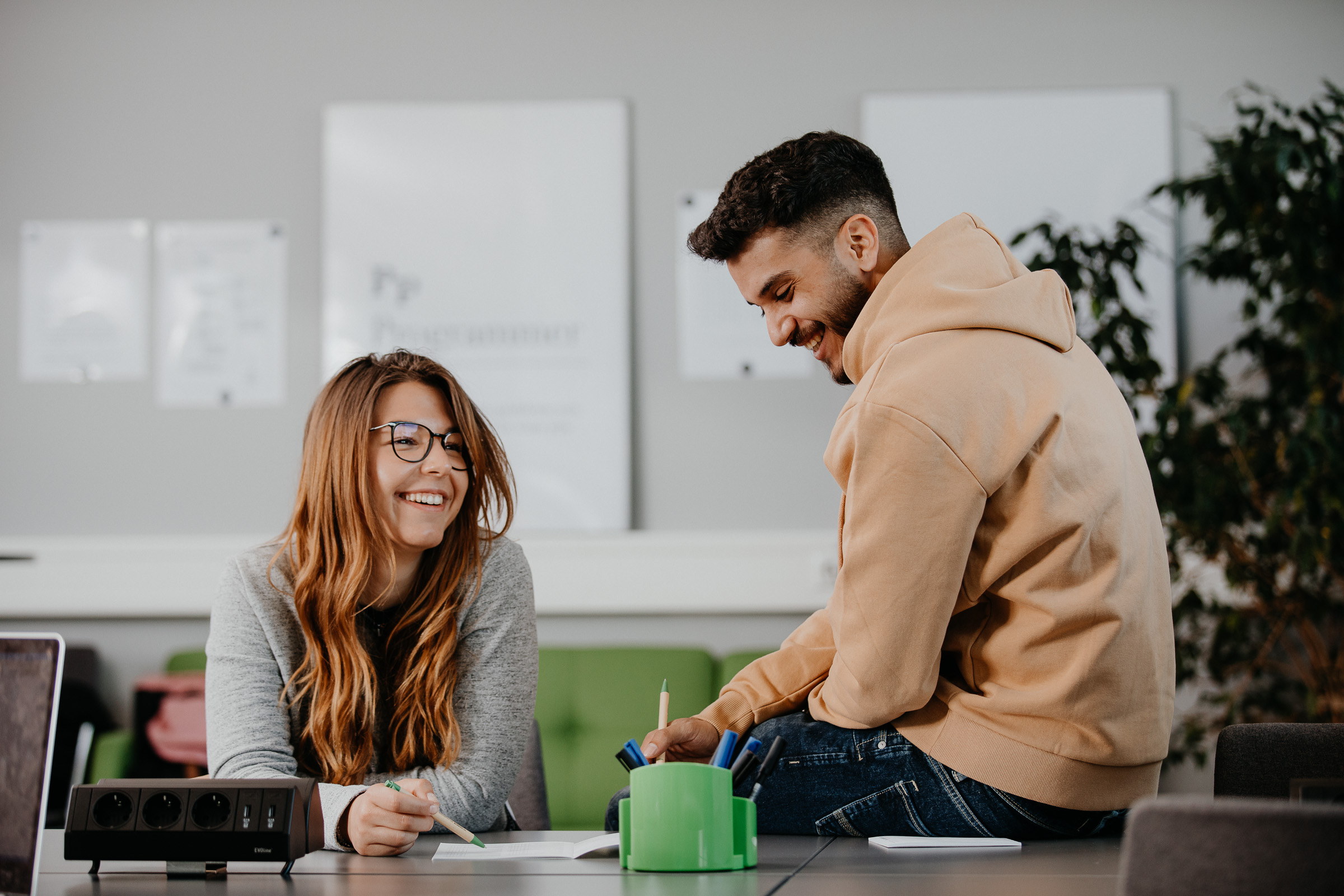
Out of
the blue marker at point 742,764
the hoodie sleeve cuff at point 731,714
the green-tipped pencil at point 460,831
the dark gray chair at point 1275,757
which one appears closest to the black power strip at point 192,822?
the green-tipped pencil at point 460,831

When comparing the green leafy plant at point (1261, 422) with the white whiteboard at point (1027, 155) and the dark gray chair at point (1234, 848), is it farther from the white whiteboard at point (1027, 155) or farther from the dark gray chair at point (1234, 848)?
the dark gray chair at point (1234, 848)

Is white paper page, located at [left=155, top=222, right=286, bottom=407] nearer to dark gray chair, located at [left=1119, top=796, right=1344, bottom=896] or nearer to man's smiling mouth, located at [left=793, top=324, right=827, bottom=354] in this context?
man's smiling mouth, located at [left=793, top=324, right=827, bottom=354]

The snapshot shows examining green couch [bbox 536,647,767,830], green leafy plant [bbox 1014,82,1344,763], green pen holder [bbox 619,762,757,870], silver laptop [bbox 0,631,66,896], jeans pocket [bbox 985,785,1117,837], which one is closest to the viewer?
silver laptop [bbox 0,631,66,896]

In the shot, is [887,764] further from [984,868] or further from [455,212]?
[455,212]

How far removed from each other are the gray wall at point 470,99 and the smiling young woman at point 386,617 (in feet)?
4.92

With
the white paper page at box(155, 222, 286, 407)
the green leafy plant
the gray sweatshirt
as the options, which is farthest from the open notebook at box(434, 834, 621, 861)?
the white paper page at box(155, 222, 286, 407)

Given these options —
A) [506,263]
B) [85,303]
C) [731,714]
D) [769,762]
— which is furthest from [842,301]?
[85,303]

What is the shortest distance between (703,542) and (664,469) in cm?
24

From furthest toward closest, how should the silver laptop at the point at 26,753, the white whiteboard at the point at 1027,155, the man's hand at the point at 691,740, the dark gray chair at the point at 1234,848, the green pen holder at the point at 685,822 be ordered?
the white whiteboard at the point at 1027,155 < the man's hand at the point at 691,740 < the green pen holder at the point at 685,822 < the silver laptop at the point at 26,753 < the dark gray chair at the point at 1234,848

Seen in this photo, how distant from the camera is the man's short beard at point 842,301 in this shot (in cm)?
153

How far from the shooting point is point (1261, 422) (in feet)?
8.93

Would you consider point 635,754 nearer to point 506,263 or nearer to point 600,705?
point 600,705

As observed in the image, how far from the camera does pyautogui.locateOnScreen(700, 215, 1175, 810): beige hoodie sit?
3.98ft

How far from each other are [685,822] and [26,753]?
543 millimetres
